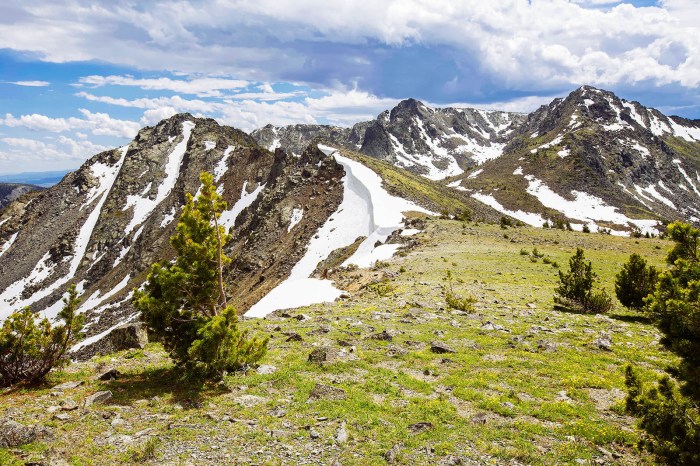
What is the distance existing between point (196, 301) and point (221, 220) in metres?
89.1

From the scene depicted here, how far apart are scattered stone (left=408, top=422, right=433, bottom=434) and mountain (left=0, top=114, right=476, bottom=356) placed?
1850cm

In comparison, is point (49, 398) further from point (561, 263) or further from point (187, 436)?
point (561, 263)

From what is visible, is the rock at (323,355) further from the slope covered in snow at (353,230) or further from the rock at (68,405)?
the slope covered in snow at (353,230)

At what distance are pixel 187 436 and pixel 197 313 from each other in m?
4.57

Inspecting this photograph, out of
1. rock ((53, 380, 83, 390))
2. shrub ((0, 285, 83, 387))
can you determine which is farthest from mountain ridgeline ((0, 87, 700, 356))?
shrub ((0, 285, 83, 387))

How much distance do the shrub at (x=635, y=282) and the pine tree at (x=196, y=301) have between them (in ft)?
62.6

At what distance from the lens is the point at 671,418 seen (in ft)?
21.2

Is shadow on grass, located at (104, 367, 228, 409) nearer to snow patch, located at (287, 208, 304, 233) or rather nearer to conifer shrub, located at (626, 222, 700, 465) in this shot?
conifer shrub, located at (626, 222, 700, 465)

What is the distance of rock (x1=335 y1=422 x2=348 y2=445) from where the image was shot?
9727 millimetres

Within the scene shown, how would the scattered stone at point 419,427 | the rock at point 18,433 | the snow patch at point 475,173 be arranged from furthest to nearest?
the snow patch at point 475,173 < the scattered stone at point 419,427 < the rock at point 18,433

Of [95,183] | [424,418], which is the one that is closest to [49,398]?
[424,418]

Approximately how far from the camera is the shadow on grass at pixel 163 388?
11.9 m

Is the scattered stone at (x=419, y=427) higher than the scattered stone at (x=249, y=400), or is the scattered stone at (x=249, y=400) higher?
the scattered stone at (x=419, y=427)

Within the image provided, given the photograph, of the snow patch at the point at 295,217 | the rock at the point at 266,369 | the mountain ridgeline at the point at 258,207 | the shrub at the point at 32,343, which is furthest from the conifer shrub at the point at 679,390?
the snow patch at the point at 295,217
